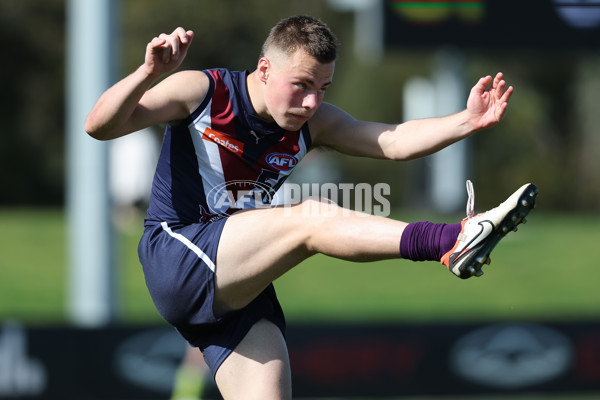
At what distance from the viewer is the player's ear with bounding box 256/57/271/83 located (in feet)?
13.8

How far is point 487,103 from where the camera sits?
4.29 metres

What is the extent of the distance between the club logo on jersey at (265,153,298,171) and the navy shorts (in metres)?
0.35

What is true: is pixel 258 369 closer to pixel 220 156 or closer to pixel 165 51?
pixel 220 156

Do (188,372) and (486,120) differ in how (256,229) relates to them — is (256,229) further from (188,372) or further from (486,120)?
(188,372)

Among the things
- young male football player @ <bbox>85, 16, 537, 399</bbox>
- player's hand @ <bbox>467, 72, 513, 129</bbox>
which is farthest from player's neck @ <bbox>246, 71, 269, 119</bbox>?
player's hand @ <bbox>467, 72, 513, 129</bbox>

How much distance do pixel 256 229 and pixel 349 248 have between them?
1.44 feet

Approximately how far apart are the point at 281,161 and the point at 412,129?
600mm

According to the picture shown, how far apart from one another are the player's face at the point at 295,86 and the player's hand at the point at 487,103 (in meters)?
0.63

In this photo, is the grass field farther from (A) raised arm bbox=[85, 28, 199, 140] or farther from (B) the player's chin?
(A) raised arm bbox=[85, 28, 199, 140]

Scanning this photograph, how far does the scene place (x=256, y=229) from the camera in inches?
159

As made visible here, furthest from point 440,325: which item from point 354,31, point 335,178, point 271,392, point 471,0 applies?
point 354,31

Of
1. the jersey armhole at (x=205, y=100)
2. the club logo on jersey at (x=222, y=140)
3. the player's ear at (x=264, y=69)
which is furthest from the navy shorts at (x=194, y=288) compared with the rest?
the player's ear at (x=264, y=69)

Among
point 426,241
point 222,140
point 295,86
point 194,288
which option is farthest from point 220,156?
point 426,241

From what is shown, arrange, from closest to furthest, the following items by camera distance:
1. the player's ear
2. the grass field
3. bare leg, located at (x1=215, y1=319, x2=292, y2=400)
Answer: the player's ear, bare leg, located at (x1=215, y1=319, x2=292, y2=400), the grass field
